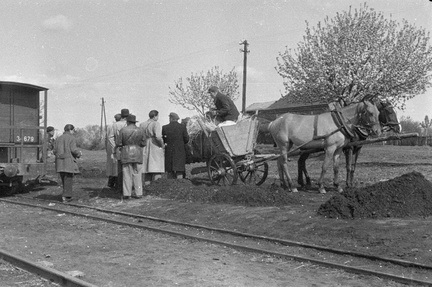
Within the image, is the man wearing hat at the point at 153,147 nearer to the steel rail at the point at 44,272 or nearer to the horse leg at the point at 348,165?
the horse leg at the point at 348,165

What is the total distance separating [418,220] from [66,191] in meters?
8.65

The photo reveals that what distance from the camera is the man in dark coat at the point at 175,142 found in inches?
549

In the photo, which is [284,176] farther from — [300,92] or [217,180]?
[300,92]

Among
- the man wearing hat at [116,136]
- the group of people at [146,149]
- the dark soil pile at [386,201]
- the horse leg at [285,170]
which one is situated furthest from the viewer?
the man wearing hat at [116,136]

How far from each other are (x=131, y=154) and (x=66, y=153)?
1.74m

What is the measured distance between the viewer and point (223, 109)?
1283 cm

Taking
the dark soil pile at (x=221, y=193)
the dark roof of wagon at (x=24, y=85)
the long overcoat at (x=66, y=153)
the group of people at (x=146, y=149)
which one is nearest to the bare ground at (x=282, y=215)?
the dark soil pile at (x=221, y=193)

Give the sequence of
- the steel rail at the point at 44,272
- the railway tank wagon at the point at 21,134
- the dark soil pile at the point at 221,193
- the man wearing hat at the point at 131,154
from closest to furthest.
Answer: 1. the steel rail at the point at 44,272
2. the dark soil pile at the point at 221,193
3. the man wearing hat at the point at 131,154
4. the railway tank wagon at the point at 21,134

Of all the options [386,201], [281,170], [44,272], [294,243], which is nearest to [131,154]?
[281,170]

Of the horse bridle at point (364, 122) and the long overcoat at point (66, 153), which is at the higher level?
the horse bridle at point (364, 122)

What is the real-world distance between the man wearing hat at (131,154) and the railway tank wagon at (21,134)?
11.2 feet

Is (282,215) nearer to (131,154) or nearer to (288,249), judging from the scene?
(288,249)

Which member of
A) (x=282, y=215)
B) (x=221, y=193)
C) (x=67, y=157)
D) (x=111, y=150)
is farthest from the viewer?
(x=111, y=150)

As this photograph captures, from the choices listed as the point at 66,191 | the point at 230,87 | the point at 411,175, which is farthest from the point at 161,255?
the point at 230,87
